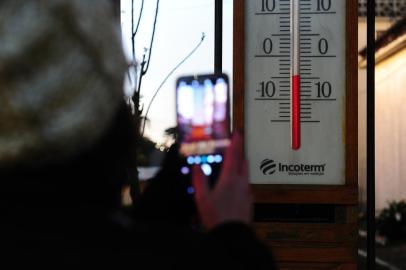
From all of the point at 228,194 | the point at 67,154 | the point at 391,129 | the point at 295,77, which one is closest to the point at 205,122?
the point at 228,194

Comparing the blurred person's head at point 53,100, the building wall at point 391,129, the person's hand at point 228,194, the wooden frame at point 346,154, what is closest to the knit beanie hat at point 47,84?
the blurred person's head at point 53,100

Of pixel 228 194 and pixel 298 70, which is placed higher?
pixel 298 70

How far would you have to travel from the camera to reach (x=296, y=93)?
349cm

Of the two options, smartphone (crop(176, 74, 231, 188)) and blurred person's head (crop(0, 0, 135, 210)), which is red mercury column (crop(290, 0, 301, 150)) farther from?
blurred person's head (crop(0, 0, 135, 210))

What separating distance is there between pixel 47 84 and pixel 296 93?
2628mm

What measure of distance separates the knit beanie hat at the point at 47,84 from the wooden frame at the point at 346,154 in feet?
8.23

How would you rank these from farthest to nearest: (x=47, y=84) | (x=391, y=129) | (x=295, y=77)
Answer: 1. (x=391, y=129)
2. (x=295, y=77)
3. (x=47, y=84)

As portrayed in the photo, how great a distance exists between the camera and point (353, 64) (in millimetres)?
3479

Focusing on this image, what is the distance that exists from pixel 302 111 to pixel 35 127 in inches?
105

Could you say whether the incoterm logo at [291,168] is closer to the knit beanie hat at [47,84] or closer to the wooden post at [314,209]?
the wooden post at [314,209]

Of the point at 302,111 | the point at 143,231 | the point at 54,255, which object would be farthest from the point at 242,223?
the point at 302,111

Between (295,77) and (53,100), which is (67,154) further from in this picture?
(295,77)

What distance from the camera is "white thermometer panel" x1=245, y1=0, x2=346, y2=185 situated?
11.5ft

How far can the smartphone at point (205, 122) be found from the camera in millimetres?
1212
